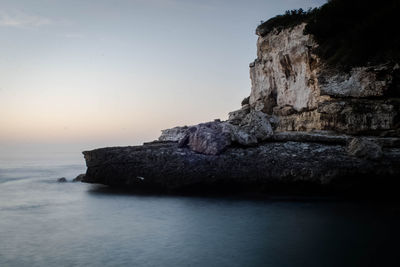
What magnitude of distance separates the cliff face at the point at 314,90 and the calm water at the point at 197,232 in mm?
3907

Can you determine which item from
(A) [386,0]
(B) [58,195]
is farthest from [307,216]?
(A) [386,0]

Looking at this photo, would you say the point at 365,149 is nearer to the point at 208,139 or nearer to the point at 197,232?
the point at 208,139

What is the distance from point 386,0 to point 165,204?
11.9 metres

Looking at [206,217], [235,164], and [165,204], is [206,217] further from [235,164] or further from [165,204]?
[235,164]

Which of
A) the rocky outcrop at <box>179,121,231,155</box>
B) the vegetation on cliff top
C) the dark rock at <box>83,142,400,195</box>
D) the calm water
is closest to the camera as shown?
the calm water

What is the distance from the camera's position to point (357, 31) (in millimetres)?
13633

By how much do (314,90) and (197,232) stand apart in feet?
35.1

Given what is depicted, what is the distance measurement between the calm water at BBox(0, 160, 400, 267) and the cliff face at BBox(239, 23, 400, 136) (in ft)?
12.8

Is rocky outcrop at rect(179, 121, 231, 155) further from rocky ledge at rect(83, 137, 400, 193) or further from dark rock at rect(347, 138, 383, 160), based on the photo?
dark rock at rect(347, 138, 383, 160)

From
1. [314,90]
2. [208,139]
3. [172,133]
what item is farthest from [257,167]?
[172,133]

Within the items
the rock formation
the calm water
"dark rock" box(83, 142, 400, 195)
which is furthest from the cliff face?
the calm water

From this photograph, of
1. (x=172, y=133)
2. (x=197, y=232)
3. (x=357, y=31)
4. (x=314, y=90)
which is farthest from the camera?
(x=172, y=133)

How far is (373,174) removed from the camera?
32.7 feet

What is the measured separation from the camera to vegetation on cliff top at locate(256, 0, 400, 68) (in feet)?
41.9
